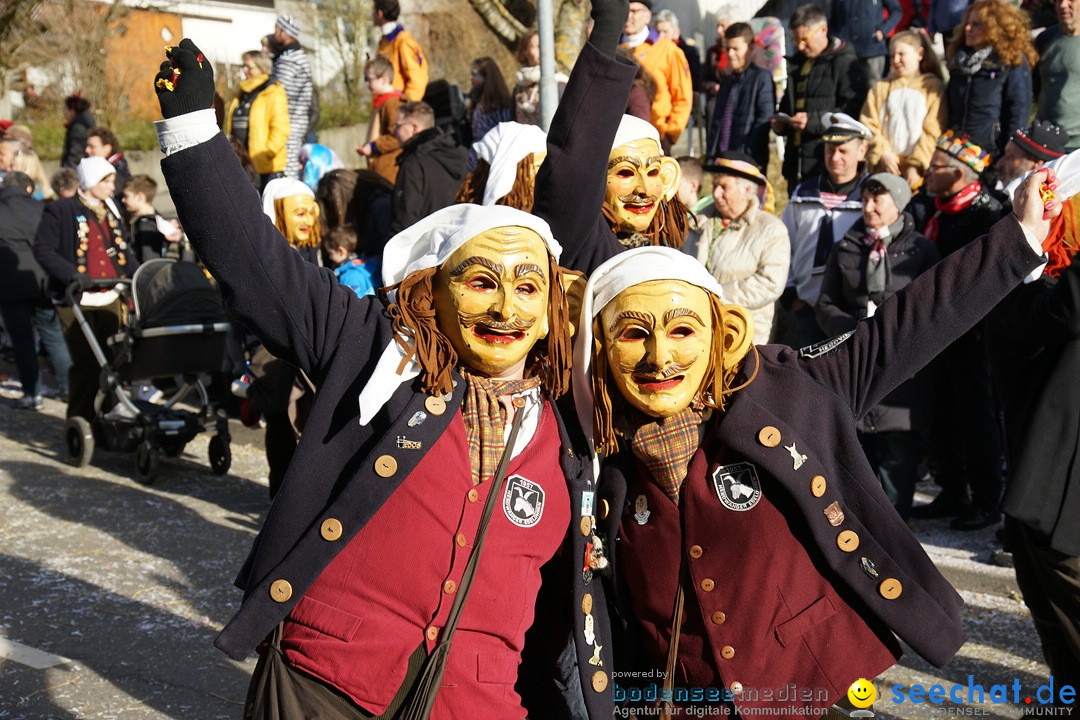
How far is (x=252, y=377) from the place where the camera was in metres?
6.65

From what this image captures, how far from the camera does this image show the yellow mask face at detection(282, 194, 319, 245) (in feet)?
22.1

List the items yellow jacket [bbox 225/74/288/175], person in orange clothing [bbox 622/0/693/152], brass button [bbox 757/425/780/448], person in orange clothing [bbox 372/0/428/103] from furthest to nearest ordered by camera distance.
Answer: person in orange clothing [bbox 372/0/428/103], yellow jacket [bbox 225/74/288/175], person in orange clothing [bbox 622/0/693/152], brass button [bbox 757/425/780/448]

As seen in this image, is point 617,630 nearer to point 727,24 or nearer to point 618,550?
point 618,550

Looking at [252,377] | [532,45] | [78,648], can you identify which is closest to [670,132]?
[532,45]

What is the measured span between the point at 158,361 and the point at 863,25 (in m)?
5.44

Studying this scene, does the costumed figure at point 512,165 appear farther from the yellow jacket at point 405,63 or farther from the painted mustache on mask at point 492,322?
the yellow jacket at point 405,63

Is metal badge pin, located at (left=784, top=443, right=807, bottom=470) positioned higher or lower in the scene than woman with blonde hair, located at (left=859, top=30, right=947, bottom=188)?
lower

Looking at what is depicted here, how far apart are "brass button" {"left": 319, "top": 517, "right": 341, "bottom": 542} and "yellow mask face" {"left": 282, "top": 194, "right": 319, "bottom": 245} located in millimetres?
4090

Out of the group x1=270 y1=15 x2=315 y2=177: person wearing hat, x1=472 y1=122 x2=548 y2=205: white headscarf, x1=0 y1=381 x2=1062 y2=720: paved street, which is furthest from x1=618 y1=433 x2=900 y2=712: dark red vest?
x1=270 y1=15 x2=315 y2=177: person wearing hat

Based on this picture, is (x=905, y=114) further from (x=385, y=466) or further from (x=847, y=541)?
(x=385, y=466)

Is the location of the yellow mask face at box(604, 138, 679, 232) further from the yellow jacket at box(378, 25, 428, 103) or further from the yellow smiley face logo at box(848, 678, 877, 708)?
the yellow jacket at box(378, 25, 428, 103)

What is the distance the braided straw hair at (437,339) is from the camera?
296 cm

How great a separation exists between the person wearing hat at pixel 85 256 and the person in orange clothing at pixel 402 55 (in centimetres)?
267

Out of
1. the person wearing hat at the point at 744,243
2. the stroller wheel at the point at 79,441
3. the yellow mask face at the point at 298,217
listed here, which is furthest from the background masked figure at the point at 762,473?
the stroller wheel at the point at 79,441
